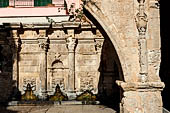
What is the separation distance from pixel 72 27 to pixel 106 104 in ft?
12.8

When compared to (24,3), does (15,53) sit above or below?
below

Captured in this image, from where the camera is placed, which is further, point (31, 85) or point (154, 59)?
point (31, 85)

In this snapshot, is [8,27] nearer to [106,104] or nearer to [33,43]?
[33,43]

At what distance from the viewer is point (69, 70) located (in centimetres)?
1163

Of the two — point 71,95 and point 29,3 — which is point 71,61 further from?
point 29,3

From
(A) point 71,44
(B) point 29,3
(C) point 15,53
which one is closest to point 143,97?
(A) point 71,44

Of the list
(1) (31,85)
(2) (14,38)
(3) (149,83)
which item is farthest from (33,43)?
(3) (149,83)

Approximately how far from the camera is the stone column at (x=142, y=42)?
565cm

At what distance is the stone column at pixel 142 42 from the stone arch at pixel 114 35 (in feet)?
1.07

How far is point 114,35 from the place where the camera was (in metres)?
5.80

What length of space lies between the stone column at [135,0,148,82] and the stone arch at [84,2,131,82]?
33cm

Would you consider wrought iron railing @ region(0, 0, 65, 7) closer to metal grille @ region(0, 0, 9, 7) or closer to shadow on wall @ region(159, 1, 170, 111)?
metal grille @ region(0, 0, 9, 7)

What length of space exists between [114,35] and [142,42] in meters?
0.66

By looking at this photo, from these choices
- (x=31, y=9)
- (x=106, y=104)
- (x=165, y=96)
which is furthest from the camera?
(x=31, y=9)
